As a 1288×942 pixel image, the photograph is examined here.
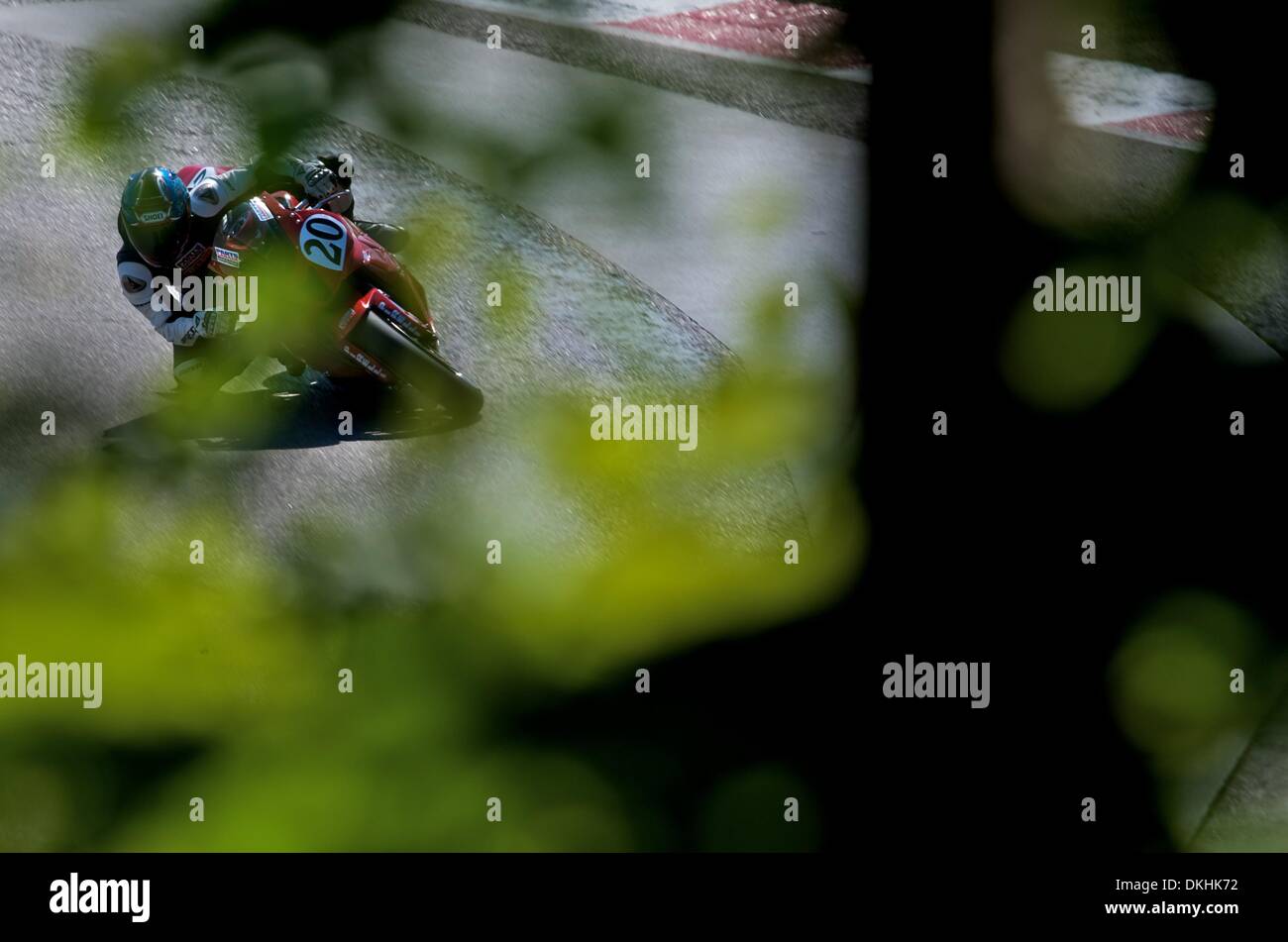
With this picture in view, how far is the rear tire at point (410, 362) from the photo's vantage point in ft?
18.2

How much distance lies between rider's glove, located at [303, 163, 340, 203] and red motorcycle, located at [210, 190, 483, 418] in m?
0.08

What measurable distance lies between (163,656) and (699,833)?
3.16 ft

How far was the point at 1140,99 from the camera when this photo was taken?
15.0 feet

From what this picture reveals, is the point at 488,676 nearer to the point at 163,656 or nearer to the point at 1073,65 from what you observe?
the point at 163,656

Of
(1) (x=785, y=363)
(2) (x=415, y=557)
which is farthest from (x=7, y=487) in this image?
(1) (x=785, y=363)

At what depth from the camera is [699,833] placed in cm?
243

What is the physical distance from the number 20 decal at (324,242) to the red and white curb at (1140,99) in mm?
2736

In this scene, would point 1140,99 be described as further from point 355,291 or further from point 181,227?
point 181,227

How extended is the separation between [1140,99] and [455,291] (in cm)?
281
